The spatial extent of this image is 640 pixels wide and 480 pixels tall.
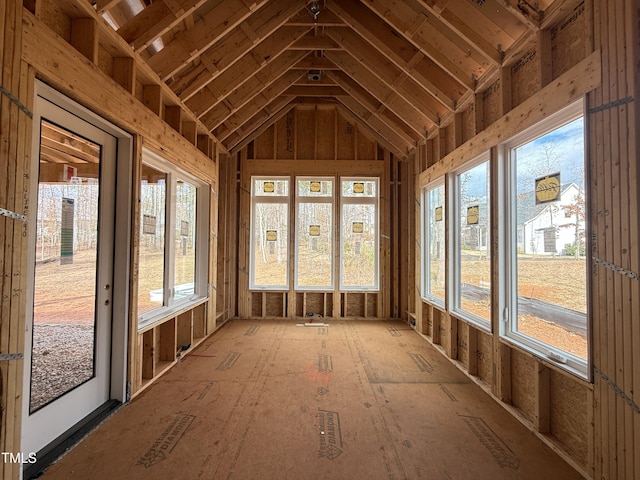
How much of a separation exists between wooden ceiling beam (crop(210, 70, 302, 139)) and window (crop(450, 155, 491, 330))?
3.18 metres

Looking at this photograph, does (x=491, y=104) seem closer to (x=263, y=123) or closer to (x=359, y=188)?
(x=359, y=188)

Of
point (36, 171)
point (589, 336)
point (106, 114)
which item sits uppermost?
point (106, 114)

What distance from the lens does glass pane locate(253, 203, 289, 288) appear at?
6.18m

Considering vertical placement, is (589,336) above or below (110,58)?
below

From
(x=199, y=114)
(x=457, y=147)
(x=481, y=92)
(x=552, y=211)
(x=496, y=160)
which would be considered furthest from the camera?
(x=199, y=114)

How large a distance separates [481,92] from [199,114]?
3.50 meters

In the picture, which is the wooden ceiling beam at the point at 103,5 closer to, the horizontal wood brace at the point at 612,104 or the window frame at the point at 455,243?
the horizontal wood brace at the point at 612,104

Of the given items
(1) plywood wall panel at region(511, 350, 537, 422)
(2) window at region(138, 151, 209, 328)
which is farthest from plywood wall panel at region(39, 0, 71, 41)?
(1) plywood wall panel at region(511, 350, 537, 422)

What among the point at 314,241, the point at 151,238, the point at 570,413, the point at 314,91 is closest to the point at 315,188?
the point at 314,241

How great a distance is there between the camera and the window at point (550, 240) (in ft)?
7.27

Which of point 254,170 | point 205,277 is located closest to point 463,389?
point 205,277

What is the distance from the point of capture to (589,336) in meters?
2.02

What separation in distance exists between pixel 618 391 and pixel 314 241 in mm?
4817

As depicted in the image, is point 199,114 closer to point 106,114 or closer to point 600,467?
point 106,114
